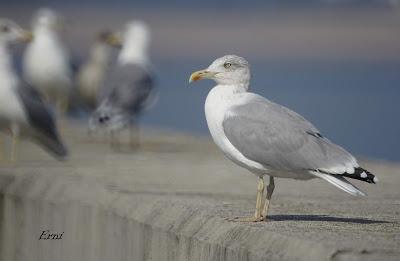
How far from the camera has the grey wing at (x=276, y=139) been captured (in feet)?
23.2

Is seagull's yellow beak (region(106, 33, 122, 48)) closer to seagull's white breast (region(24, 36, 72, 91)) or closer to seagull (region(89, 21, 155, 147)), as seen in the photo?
seagull's white breast (region(24, 36, 72, 91))

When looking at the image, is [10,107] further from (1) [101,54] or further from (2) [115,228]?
(1) [101,54]

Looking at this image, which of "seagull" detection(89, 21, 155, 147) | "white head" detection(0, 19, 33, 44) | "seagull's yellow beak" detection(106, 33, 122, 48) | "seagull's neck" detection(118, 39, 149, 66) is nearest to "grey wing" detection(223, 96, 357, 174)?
"white head" detection(0, 19, 33, 44)

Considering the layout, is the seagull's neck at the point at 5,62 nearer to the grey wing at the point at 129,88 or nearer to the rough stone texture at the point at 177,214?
the rough stone texture at the point at 177,214

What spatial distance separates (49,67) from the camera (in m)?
17.7

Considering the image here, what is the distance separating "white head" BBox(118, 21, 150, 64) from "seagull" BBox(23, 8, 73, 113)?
114 cm

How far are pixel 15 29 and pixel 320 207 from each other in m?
6.10

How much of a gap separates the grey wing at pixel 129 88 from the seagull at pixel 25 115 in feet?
9.43

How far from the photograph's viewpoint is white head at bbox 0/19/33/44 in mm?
13117

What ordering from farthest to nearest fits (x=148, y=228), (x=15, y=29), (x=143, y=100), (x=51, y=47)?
(x=51, y=47), (x=143, y=100), (x=15, y=29), (x=148, y=228)

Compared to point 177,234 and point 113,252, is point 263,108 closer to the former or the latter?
point 177,234

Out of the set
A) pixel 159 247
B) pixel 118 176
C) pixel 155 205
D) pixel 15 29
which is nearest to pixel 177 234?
pixel 159 247

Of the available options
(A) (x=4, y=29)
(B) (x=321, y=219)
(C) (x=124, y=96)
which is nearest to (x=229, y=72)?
(B) (x=321, y=219)

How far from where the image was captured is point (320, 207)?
835 centimetres
